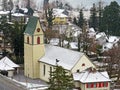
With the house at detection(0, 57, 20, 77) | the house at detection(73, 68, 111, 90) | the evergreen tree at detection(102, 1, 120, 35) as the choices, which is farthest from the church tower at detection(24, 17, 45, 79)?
the evergreen tree at detection(102, 1, 120, 35)

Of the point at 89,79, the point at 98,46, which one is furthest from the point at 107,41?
the point at 89,79

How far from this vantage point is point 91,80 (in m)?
42.2

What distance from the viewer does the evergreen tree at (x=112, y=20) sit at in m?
77.8

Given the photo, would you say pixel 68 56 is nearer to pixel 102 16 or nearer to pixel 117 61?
pixel 117 61

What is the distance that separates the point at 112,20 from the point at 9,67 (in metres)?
32.7

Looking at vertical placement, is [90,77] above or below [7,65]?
above

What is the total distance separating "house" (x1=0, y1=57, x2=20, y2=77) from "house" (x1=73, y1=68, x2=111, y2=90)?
945cm

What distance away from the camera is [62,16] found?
9450 centimetres

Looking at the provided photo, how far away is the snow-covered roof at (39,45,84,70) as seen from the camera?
43812 millimetres

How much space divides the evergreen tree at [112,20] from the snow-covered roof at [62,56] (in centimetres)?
3135

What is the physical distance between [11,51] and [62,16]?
36.9 metres

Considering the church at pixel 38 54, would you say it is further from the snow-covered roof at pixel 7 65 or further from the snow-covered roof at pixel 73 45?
the snow-covered roof at pixel 73 45

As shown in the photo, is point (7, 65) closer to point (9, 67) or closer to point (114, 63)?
point (9, 67)

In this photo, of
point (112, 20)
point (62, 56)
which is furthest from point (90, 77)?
point (112, 20)
